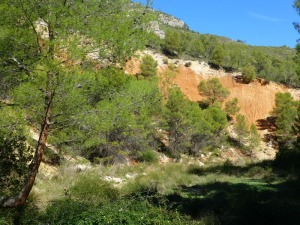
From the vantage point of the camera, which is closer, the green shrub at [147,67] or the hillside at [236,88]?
the green shrub at [147,67]

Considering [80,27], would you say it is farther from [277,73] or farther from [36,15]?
[277,73]

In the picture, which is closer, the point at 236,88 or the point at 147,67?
the point at 147,67

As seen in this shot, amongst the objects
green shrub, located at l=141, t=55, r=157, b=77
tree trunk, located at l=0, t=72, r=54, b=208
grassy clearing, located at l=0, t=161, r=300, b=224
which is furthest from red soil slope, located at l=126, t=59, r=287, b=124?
tree trunk, located at l=0, t=72, r=54, b=208

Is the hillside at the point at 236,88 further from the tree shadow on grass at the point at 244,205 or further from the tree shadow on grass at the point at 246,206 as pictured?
the tree shadow on grass at the point at 246,206

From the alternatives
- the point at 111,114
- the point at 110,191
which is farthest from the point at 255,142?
the point at 111,114

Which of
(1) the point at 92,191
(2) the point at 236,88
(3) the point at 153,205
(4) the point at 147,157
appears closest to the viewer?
(3) the point at 153,205

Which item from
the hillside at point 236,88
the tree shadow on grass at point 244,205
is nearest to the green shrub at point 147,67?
the hillside at point 236,88

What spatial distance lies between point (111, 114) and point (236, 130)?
4473 centimetres

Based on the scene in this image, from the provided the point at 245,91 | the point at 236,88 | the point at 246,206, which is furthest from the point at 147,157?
the point at 245,91

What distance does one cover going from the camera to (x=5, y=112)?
26.9 feet

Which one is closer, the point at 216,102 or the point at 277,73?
the point at 216,102

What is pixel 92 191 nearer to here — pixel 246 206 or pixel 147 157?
pixel 246 206

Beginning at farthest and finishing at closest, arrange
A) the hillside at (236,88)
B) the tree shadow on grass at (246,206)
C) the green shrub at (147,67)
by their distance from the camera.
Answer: the hillside at (236,88) < the green shrub at (147,67) < the tree shadow on grass at (246,206)

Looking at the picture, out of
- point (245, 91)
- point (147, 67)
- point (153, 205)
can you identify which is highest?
point (245, 91)
